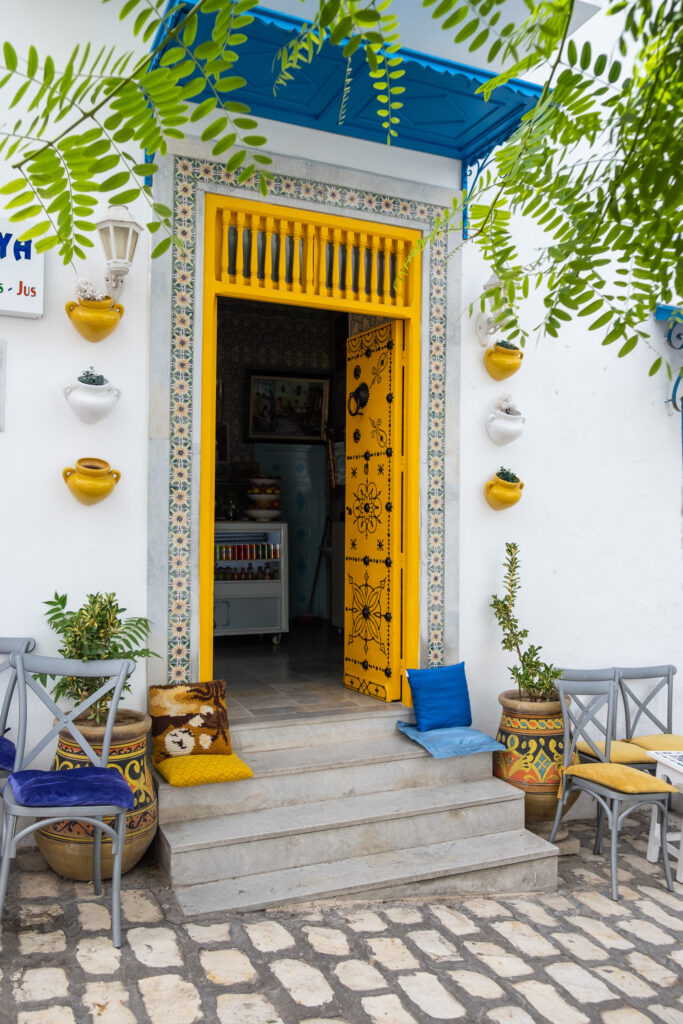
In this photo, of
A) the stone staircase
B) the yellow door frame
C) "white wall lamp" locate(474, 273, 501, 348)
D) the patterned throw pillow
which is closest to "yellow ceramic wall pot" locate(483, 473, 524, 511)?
the yellow door frame

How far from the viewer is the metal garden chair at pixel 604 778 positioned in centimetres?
462

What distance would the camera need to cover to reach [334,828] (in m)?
4.35

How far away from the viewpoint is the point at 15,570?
4.49 metres

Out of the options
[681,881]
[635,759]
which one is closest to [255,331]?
[635,759]

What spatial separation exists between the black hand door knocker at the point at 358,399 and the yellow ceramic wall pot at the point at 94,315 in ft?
6.51

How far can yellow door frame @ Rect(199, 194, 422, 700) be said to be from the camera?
495 centimetres

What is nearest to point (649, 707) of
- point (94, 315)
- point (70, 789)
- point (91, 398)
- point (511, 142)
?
point (70, 789)

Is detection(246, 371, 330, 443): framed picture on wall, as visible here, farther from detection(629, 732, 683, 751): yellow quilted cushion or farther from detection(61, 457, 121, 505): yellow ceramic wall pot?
detection(629, 732, 683, 751): yellow quilted cushion

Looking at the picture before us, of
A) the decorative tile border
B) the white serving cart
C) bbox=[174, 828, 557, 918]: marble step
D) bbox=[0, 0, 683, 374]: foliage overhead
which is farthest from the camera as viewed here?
the white serving cart

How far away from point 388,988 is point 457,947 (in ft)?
1.73

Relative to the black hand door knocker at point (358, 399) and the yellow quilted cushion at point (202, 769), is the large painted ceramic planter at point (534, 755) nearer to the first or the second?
the yellow quilted cushion at point (202, 769)

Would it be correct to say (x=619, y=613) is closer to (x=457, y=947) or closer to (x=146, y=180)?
(x=457, y=947)

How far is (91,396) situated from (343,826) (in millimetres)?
2589

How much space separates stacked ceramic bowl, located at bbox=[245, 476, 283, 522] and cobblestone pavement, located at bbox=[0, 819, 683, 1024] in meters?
4.68
